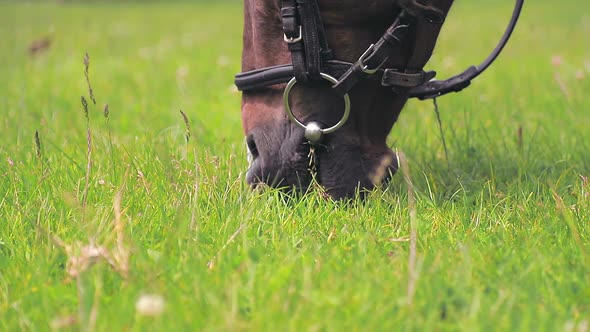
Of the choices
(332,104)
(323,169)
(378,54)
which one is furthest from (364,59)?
(323,169)

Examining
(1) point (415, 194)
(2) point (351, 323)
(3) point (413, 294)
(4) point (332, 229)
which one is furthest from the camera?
(1) point (415, 194)

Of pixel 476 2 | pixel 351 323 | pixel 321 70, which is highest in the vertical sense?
pixel 321 70

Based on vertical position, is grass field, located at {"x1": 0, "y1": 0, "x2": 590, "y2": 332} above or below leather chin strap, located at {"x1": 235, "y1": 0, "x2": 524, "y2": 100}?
below

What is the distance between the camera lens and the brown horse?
2312 mm

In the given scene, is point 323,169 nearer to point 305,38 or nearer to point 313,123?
point 313,123

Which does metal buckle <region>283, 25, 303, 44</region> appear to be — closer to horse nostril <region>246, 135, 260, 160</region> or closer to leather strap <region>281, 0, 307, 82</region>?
leather strap <region>281, 0, 307, 82</region>

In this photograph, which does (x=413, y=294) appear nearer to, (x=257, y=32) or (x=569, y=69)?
(x=257, y=32)

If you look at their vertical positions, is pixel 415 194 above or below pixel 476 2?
above

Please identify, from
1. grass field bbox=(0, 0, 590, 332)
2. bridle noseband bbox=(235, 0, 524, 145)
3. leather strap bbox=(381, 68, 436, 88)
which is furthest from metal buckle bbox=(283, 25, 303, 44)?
grass field bbox=(0, 0, 590, 332)

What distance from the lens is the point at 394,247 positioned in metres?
2.13

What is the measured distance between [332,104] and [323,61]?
137 millimetres

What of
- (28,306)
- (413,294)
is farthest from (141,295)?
(413,294)

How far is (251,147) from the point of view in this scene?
8.07 feet

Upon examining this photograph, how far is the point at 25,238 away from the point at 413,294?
1.05m
